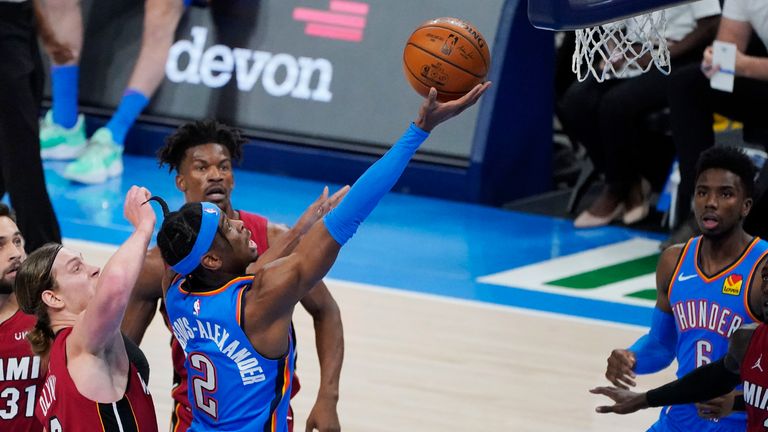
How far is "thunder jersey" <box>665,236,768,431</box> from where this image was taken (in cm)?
466

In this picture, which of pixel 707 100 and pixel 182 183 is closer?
pixel 182 183

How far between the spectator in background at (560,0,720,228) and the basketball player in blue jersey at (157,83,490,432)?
16.4 ft

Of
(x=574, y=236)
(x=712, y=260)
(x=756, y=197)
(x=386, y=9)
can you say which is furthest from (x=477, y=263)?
(x=712, y=260)

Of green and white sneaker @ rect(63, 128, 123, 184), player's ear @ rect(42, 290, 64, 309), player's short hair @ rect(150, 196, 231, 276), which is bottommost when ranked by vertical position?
green and white sneaker @ rect(63, 128, 123, 184)

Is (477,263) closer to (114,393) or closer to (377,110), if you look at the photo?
(377,110)

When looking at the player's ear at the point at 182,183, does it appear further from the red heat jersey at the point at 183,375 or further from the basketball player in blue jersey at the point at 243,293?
the basketball player in blue jersey at the point at 243,293

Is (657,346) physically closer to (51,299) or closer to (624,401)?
(624,401)

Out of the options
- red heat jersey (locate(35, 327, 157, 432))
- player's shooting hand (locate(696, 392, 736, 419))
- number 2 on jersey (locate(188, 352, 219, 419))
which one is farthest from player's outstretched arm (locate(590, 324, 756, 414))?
red heat jersey (locate(35, 327, 157, 432))

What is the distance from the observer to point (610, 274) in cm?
804

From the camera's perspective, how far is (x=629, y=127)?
875 centimetres

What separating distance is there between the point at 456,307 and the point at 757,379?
132 inches

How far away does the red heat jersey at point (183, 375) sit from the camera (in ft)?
14.7

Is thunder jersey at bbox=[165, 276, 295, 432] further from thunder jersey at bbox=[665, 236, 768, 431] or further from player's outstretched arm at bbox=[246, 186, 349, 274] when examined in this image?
thunder jersey at bbox=[665, 236, 768, 431]

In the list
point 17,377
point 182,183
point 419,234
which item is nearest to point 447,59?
point 182,183
